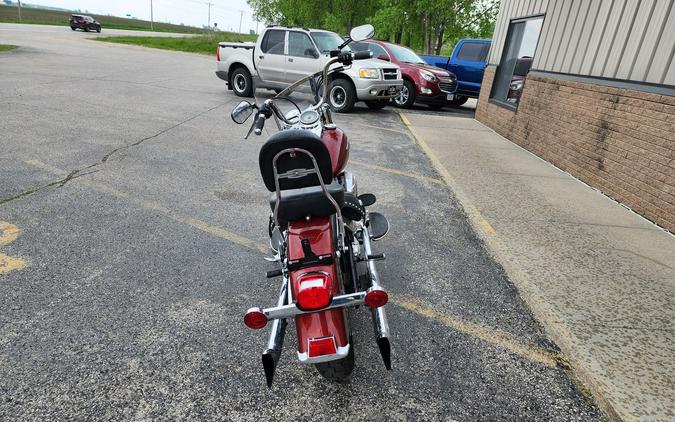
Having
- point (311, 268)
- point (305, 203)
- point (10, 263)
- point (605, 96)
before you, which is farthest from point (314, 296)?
point (605, 96)

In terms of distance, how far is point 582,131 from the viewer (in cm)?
623

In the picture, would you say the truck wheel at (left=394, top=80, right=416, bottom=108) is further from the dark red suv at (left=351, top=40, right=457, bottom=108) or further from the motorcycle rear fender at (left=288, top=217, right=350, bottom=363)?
the motorcycle rear fender at (left=288, top=217, right=350, bottom=363)

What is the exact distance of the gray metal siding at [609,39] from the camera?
4.93 metres

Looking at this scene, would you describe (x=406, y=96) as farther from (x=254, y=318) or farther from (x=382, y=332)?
(x=254, y=318)

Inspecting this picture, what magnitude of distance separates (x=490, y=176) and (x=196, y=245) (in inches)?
176

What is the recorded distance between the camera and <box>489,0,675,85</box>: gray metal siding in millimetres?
4934

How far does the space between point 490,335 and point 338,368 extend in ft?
3.97

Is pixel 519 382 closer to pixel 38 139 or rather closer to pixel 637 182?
pixel 637 182

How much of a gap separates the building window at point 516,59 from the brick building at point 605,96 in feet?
0.19

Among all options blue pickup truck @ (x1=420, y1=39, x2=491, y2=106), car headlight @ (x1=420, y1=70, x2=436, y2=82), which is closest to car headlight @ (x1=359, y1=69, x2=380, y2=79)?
car headlight @ (x1=420, y1=70, x2=436, y2=82)

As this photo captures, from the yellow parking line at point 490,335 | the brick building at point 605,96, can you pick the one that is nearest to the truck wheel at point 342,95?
the brick building at point 605,96

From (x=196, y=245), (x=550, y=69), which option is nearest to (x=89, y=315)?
(x=196, y=245)

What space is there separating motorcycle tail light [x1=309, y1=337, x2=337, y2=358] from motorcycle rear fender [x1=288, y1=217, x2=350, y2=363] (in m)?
0.01

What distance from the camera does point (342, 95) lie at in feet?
36.0
